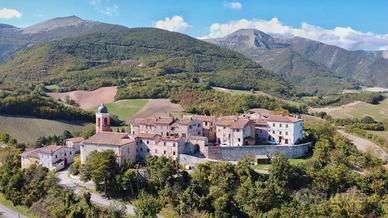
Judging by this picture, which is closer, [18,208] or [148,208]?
[148,208]

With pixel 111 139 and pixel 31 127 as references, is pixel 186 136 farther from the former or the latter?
pixel 31 127

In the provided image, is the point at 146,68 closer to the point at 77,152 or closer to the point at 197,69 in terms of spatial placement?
the point at 197,69

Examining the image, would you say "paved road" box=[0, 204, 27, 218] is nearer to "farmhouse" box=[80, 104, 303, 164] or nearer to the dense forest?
the dense forest

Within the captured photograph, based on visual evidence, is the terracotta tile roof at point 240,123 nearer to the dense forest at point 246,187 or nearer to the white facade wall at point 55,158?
the dense forest at point 246,187

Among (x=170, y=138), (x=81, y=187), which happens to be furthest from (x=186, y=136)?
(x=81, y=187)

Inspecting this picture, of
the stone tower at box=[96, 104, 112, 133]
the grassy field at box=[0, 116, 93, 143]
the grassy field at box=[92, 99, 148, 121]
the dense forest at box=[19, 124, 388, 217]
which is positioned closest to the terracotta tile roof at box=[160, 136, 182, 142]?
the dense forest at box=[19, 124, 388, 217]

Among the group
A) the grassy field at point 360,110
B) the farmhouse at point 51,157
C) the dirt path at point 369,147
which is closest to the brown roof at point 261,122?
the dirt path at point 369,147
